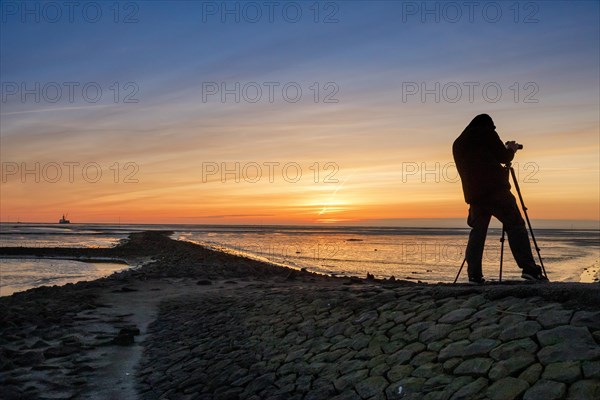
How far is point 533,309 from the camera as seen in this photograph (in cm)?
621

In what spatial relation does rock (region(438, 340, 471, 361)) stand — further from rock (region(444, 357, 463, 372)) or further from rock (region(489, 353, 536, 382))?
rock (region(489, 353, 536, 382))

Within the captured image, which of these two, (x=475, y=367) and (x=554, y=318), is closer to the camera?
(x=475, y=367)

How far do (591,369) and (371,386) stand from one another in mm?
2536

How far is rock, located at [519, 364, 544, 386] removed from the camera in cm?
502

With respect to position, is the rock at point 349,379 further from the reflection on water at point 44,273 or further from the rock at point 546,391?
the reflection on water at point 44,273

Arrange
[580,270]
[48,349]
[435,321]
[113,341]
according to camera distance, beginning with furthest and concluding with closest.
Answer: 1. [580,270]
2. [113,341]
3. [48,349]
4. [435,321]

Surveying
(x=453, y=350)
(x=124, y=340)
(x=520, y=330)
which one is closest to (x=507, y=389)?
(x=520, y=330)

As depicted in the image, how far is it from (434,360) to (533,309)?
1.36 meters

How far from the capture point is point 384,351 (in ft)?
23.2

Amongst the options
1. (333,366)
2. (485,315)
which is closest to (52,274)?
(333,366)

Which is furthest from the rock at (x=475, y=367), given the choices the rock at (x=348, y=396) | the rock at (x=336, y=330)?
the rock at (x=336, y=330)

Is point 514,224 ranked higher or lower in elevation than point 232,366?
higher

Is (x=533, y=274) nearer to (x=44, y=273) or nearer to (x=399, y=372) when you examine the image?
(x=399, y=372)

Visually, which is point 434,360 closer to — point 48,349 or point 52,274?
point 48,349
